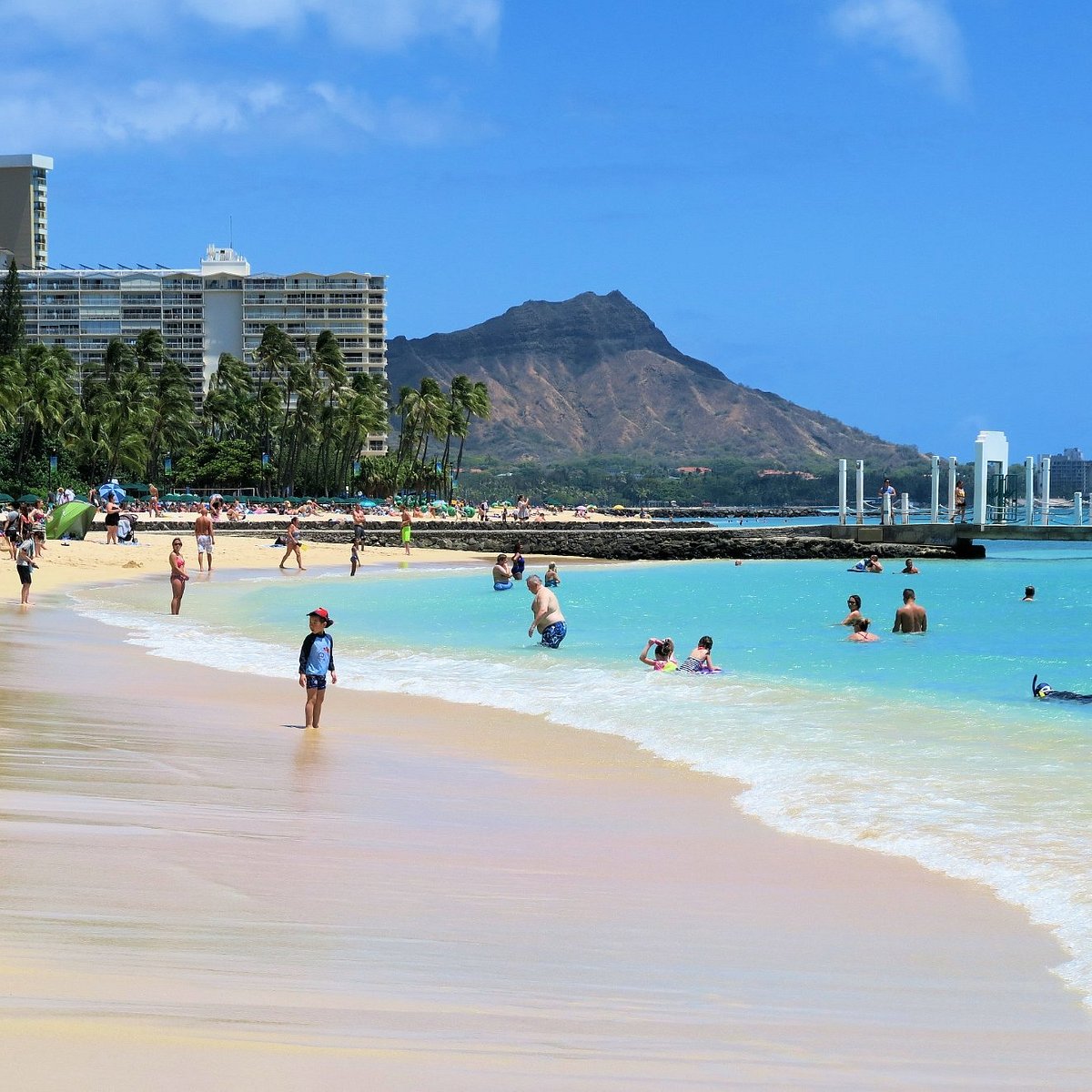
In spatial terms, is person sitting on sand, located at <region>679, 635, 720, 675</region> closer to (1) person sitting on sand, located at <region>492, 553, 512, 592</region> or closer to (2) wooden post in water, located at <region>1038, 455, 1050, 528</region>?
(1) person sitting on sand, located at <region>492, 553, 512, 592</region>

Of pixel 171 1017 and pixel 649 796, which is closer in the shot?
pixel 171 1017

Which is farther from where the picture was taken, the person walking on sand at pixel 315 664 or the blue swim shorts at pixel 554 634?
the blue swim shorts at pixel 554 634

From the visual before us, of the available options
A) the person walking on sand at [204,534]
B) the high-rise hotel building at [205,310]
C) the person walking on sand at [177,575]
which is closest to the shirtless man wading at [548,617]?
the person walking on sand at [177,575]

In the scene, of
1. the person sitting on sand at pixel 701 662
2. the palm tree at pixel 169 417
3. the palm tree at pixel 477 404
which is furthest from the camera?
the palm tree at pixel 477 404

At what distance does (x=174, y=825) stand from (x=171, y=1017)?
3.01 meters

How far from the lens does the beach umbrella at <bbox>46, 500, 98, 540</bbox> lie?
1821 inches

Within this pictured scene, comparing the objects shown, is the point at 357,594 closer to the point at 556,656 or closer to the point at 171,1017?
the point at 556,656

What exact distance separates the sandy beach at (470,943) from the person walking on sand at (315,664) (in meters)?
1.97

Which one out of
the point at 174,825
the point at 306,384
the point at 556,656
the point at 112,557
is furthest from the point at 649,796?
the point at 306,384

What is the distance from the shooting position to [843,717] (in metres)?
13.7

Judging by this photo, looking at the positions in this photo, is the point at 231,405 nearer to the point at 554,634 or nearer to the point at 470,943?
the point at 554,634

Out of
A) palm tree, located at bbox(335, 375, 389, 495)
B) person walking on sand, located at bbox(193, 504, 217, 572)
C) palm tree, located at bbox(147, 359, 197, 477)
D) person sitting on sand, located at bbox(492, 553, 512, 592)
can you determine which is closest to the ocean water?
person sitting on sand, located at bbox(492, 553, 512, 592)

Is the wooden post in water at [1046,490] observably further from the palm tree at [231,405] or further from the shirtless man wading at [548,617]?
the palm tree at [231,405]

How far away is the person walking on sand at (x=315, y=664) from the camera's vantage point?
11.6 m
